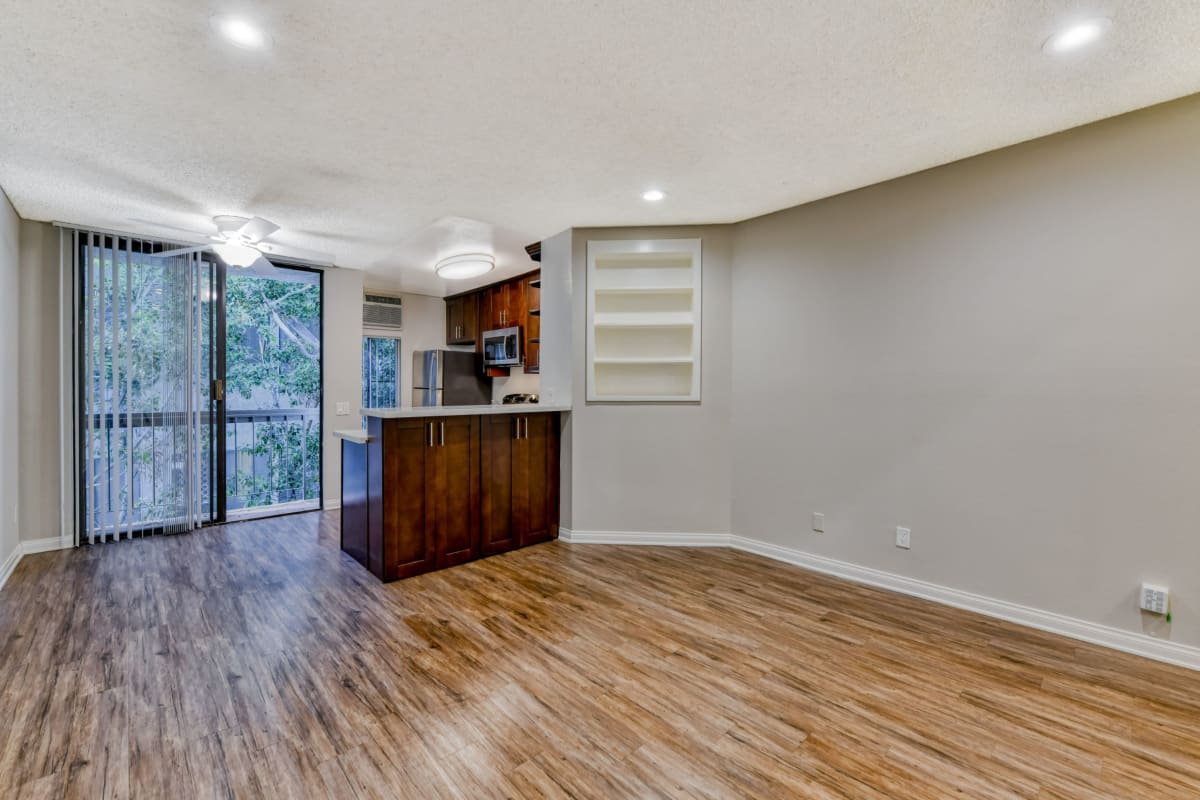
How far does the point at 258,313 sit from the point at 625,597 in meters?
4.76

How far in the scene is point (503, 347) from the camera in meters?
5.80

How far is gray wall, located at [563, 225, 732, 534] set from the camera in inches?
156

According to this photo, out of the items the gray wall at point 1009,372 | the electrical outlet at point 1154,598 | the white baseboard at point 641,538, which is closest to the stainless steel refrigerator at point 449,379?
the white baseboard at point 641,538

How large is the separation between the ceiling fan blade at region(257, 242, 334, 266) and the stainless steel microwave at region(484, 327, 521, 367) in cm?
178

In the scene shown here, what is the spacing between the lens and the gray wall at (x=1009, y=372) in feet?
7.67

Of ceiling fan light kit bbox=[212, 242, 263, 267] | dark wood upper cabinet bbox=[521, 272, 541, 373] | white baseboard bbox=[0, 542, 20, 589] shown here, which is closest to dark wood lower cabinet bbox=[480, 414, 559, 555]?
dark wood upper cabinet bbox=[521, 272, 541, 373]

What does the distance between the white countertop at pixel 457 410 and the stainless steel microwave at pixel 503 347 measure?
1545 millimetres

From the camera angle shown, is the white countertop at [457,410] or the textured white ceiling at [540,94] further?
the white countertop at [457,410]

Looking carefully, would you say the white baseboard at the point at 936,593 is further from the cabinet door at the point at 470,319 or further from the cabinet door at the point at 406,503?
the cabinet door at the point at 470,319

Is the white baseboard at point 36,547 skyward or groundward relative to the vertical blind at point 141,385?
A: groundward

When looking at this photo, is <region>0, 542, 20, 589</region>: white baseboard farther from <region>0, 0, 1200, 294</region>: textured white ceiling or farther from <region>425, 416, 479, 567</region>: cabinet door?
<region>425, 416, 479, 567</region>: cabinet door

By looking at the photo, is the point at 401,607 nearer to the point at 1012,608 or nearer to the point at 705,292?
the point at 705,292

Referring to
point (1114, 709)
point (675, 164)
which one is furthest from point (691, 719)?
point (675, 164)

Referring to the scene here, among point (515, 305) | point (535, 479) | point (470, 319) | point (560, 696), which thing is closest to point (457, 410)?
point (535, 479)
